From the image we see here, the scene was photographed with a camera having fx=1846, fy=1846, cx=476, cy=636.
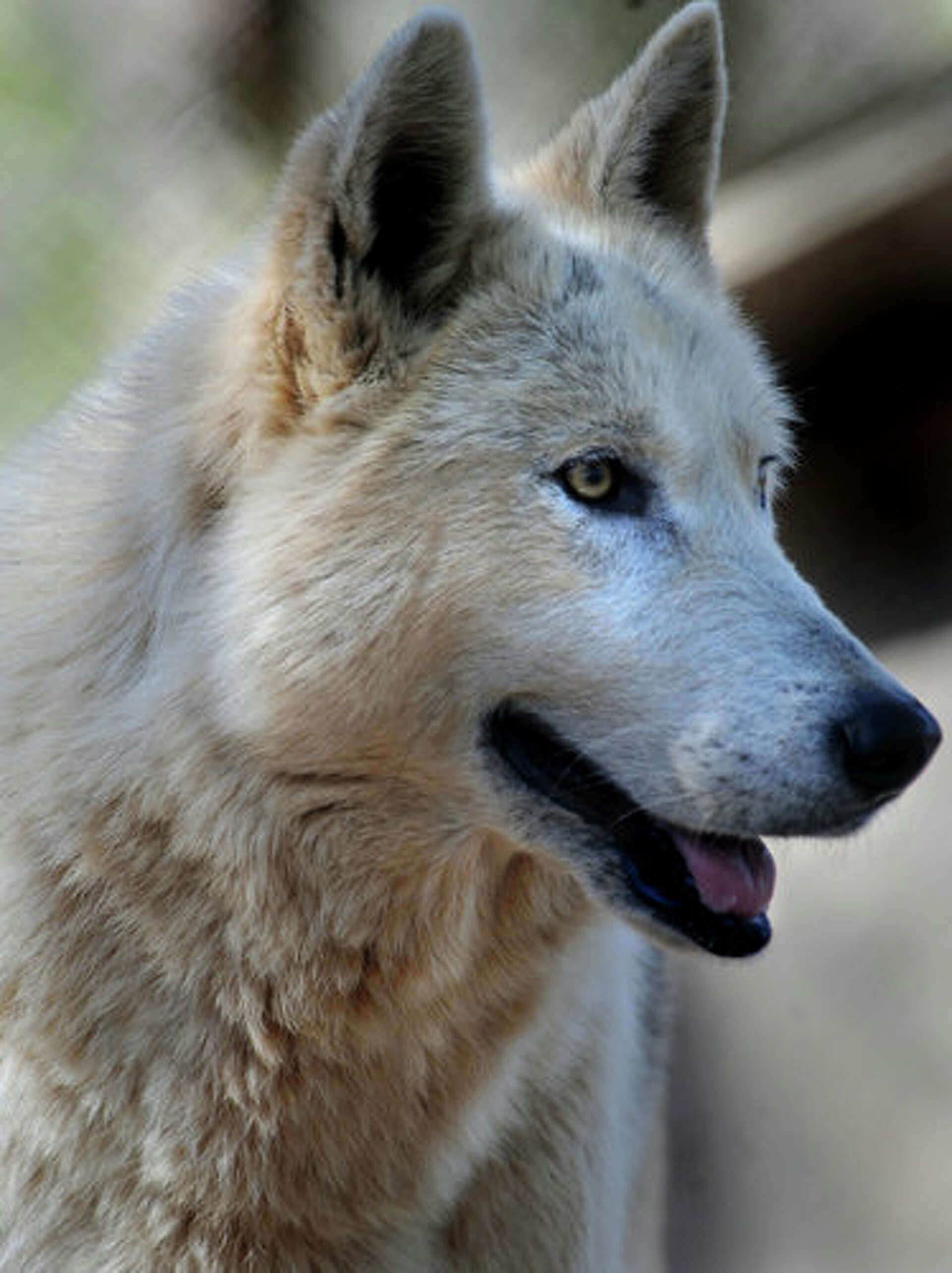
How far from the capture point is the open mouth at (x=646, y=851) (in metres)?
2.62

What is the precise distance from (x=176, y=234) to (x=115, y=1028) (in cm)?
345

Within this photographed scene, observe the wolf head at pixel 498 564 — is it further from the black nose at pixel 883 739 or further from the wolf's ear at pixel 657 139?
the wolf's ear at pixel 657 139

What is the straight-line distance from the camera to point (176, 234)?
5684 millimetres

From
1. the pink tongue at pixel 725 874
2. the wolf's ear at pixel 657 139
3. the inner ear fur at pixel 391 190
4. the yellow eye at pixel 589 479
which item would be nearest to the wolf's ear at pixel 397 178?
the inner ear fur at pixel 391 190

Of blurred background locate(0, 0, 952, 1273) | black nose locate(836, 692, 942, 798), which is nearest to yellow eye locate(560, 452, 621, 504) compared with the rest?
black nose locate(836, 692, 942, 798)

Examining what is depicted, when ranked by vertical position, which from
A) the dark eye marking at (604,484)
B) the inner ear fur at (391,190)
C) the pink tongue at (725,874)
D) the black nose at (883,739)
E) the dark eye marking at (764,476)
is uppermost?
the inner ear fur at (391,190)

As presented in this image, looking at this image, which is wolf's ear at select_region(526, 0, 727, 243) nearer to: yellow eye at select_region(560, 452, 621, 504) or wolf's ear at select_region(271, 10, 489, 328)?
wolf's ear at select_region(271, 10, 489, 328)

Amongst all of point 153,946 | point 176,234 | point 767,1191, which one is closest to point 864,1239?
point 767,1191

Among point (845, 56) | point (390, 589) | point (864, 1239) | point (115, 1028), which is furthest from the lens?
point (845, 56)

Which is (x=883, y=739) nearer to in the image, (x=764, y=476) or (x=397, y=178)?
(x=764, y=476)

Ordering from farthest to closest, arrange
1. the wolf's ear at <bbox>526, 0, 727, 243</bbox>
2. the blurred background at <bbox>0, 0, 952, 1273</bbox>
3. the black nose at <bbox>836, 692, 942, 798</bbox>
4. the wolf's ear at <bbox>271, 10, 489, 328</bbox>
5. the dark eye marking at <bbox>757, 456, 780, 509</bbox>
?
the blurred background at <bbox>0, 0, 952, 1273</bbox>, the wolf's ear at <bbox>526, 0, 727, 243</bbox>, the dark eye marking at <bbox>757, 456, 780, 509</bbox>, the wolf's ear at <bbox>271, 10, 489, 328</bbox>, the black nose at <bbox>836, 692, 942, 798</bbox>

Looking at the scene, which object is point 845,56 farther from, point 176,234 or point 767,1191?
point 767,1191

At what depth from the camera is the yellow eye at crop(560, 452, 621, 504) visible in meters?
2.64

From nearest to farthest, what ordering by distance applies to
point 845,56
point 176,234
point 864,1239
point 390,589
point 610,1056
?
point 390,589 → point 610,1056 → point 864,1239 → point 845,56 → point 176,234
